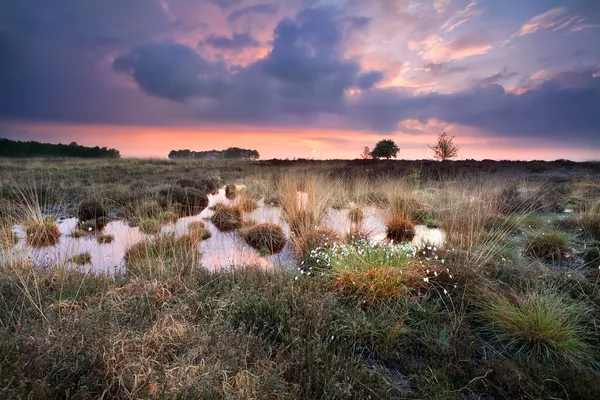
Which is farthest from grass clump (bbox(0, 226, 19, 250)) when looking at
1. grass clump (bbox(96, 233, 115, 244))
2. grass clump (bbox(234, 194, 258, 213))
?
grass clump (bbox(234, 194, 258, 213))

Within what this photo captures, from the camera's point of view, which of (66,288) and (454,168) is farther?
(454,168)

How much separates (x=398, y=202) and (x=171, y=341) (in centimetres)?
871

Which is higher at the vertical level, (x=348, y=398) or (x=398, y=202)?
(x=398, y=202)

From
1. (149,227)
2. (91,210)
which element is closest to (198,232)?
(149,227)

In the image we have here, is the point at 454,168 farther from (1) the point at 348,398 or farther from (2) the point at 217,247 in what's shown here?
(1) the point at 348,398

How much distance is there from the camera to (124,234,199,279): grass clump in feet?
15.8

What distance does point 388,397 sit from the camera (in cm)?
260

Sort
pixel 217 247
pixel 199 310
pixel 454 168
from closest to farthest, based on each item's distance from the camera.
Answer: pixel 199 310 → pixel 217 247 → pixel 454 168

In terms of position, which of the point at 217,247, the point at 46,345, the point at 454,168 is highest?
the point at 454,168

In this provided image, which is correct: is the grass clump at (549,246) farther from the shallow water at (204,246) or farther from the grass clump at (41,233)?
the grass clump at (41,233)

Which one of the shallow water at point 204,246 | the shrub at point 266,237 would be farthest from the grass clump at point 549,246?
the shrub at point 266,237

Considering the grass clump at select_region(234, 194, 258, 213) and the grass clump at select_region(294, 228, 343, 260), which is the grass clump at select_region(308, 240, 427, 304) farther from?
the grass clump at select_region(234, 194, 258, 213)

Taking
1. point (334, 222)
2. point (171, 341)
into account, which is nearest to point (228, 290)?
point (171, 341)

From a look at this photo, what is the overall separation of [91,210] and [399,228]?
10445 millimetres
